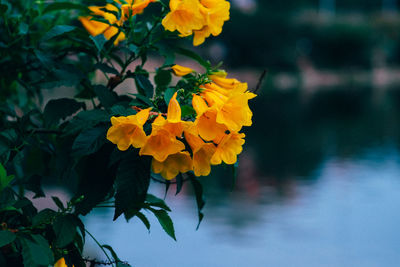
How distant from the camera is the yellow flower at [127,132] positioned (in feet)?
4.01

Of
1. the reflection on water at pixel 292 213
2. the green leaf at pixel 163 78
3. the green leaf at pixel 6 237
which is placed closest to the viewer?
the green leaf at pixel 6 237

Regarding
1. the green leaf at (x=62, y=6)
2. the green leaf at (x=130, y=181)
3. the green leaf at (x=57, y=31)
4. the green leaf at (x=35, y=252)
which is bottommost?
the green leaf at (x=35, y=252)

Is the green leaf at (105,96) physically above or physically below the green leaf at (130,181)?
above

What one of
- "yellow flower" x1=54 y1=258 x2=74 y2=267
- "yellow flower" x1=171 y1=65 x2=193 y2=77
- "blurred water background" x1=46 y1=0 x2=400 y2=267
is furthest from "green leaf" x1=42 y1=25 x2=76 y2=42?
"blurred water background" x1=46 y1=0 x2=400 y2=267

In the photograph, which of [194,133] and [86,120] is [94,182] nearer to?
[86,120]

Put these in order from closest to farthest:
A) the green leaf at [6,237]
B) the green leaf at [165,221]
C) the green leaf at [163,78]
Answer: the green leaf at [6,237]
the green leaf at [165,221]
the green leaf at [163,78]

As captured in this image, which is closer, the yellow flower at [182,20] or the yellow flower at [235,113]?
the yellow flower at [235,113]

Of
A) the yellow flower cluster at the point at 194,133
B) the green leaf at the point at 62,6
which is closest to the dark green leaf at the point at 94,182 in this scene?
the yellow flower cluster at the point at 194,133

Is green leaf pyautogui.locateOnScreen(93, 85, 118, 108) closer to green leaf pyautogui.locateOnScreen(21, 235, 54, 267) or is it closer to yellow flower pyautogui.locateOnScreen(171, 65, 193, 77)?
yellow flower pyautogui.locateOnScreen(171, 65, 193, 77)

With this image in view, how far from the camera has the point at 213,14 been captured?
1426 millimetres

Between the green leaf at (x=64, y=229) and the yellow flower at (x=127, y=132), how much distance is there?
0.69 ft

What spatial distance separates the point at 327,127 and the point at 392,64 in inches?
750

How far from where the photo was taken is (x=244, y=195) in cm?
759

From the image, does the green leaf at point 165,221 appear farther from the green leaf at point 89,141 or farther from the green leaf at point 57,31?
the green leaf at point 57,31
